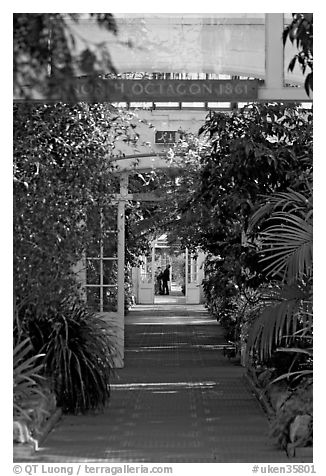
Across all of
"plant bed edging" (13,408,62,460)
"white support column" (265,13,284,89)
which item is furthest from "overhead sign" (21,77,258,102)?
"plant bed edging" (13,408,62,460)

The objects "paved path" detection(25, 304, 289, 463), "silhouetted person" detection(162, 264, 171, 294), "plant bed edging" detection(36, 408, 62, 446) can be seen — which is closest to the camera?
"paved path" detection(25, 304, 289, 463)

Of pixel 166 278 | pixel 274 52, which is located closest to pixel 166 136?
pixel 274 52

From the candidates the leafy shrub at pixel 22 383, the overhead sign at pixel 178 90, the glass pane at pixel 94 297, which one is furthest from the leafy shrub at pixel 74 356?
the glass pane at pixel 94 297

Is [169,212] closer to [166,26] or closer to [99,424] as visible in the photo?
[99,424]

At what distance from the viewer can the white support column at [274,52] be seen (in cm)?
822

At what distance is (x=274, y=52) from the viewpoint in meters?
8.27

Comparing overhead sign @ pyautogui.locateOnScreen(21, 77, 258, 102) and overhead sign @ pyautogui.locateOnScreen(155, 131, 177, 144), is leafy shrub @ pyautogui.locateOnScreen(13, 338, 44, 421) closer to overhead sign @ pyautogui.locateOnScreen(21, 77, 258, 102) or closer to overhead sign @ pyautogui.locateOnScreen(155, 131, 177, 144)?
overhead sign @ pyautogui.locateOnScreen(21, 77, 258, 102)

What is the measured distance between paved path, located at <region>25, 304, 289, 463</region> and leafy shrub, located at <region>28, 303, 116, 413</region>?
0.20m

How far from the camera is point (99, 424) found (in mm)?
10344

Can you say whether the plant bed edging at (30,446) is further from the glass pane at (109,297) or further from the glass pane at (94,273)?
the glass pane at (109,297)

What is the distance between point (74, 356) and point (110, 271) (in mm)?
5823

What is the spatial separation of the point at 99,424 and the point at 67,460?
2106mm

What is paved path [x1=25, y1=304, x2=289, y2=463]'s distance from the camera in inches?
340

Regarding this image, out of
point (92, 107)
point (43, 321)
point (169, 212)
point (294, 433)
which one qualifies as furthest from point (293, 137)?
point (169, 212)
